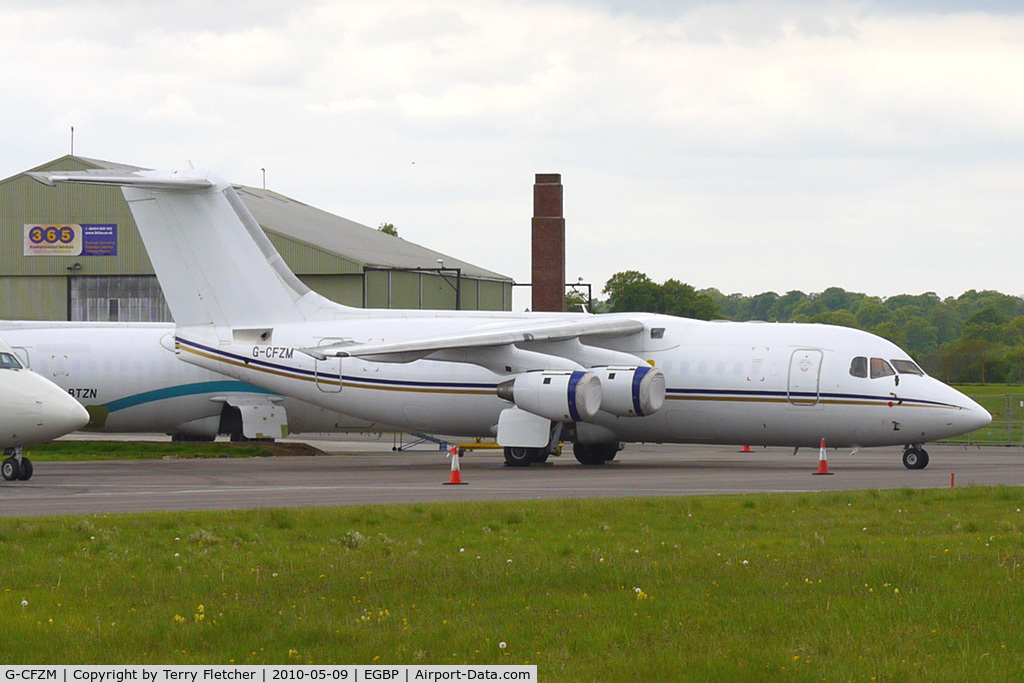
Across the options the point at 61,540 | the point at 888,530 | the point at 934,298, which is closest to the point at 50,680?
the point at 61,540

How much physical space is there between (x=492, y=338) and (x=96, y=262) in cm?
2829

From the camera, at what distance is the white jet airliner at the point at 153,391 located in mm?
36000

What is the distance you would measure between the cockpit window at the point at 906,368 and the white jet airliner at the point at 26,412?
16319 millimetres

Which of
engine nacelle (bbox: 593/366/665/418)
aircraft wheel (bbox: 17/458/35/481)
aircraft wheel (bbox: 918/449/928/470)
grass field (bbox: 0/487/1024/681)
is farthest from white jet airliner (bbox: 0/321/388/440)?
grass field (bbox: 0/487/1024/681)

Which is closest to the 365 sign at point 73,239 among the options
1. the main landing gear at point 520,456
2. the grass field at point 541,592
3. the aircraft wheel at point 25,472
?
the main landing gear at point 520,456

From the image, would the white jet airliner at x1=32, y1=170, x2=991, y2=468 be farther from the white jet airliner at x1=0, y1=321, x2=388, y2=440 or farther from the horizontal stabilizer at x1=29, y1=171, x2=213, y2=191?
the white jet airliner at x1=0, y1=321, x2=388, y2=440

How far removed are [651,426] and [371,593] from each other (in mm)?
19465

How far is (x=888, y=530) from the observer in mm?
14453

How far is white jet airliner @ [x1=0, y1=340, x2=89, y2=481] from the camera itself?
23.0 m

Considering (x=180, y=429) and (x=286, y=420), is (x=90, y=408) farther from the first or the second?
(x=286, y=420)

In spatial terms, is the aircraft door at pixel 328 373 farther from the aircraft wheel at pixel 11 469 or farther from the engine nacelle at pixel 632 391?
the aircraft wheel at pixel 11 469

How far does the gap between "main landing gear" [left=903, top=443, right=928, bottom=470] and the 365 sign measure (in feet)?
112

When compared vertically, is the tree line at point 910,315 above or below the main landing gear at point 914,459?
above

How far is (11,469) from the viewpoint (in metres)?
23.9
